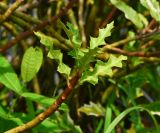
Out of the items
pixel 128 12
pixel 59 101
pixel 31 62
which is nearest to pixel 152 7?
pixel 128 12

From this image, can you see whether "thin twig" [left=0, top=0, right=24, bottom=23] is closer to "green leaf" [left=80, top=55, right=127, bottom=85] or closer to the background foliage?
the background foliage

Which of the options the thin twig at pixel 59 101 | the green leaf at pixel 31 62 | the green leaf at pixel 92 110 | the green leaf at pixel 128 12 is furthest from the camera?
the green leaf at pixel 92 110

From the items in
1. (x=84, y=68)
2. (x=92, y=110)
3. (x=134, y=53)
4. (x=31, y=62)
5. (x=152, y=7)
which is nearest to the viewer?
(x=84, y=68)

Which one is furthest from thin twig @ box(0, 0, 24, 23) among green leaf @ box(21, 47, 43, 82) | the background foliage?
green leaf @ box(21, 47, 43, 82)

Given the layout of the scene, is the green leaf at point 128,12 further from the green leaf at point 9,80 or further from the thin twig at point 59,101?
the thin twig at point 59,101

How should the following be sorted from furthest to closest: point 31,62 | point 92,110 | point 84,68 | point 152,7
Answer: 1. point 92,110
2. point 152,7
3. point 31,62
4. point 84,68

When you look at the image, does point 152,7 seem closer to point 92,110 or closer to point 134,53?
point 134,53

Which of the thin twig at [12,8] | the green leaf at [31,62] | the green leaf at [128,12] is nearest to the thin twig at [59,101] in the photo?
the green leaf at [31,62]

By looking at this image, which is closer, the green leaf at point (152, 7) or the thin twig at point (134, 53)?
the green leaf at point (152, 7)
